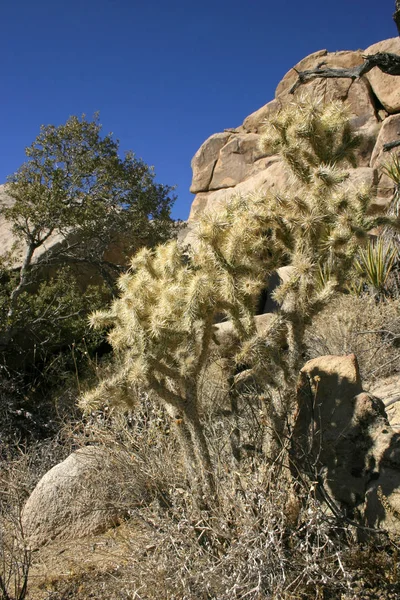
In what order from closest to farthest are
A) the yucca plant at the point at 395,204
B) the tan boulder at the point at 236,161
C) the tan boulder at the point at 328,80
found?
the yucca plant at the point at 395,204 → the tan boulder at the point at 328,80 → the tan boulder at the point at 236,161

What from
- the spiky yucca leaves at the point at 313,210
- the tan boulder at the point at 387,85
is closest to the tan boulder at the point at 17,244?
the spiky yucca leaves at the point at 313,210

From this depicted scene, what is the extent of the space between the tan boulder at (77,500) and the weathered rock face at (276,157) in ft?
30.7

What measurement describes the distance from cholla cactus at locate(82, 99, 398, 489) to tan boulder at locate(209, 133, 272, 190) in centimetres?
1686

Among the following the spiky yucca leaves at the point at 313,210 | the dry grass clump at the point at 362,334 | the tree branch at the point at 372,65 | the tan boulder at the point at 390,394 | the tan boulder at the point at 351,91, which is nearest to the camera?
the spiky yucca leaves at the point at 313,210

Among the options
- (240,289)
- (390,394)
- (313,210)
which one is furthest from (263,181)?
(240,289)

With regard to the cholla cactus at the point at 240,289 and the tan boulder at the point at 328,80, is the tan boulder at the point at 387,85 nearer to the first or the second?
the tan boulder at the point at 328,80

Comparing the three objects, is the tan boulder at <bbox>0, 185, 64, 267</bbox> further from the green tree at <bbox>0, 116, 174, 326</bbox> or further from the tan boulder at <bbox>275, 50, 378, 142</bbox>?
the tan boulder at <bbox>275, 50, 378, 142</bbox>

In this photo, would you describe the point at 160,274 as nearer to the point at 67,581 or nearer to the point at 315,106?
the point at 315,106

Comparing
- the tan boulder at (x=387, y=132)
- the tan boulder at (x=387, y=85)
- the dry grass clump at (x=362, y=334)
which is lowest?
the dry grass clump at (x=362, y=334)

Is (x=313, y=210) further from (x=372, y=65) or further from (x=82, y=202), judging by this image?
(x=82, y=202)

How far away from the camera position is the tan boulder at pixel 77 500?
3.84 metres

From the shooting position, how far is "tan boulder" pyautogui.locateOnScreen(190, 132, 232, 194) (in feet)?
71.8

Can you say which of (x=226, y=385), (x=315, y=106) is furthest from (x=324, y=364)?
(x=315, y=106)

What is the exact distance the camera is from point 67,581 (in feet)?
10.3
